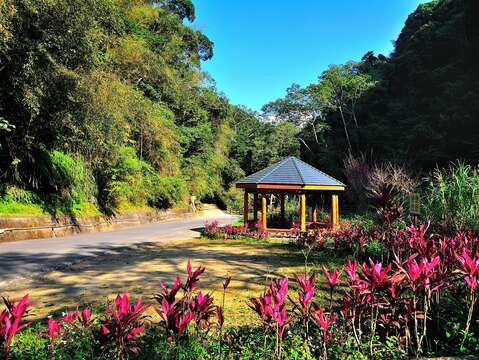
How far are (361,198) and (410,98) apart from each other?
51.3ft

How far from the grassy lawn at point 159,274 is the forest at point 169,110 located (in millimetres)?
4518

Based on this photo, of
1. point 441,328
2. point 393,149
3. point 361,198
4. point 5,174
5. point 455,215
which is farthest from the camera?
point 393,149

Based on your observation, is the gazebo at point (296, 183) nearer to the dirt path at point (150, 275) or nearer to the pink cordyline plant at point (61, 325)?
the dirt path at point (150, 275)

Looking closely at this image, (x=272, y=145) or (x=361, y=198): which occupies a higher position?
(x=272, y=145)

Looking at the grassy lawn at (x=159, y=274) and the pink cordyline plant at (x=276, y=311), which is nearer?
the pink cordyline plant at (x=276, y=311)

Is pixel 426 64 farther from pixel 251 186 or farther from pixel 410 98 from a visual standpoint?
pixel 251 186

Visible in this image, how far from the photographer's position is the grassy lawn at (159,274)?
4789 mm

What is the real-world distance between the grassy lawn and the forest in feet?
14.8

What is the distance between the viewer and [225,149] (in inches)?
1508

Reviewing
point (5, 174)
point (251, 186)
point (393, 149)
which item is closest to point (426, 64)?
point (393, 149)

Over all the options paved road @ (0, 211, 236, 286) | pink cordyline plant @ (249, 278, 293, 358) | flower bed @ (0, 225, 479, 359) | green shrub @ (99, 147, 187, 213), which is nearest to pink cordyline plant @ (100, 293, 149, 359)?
flower bed @ (0, 225, 479, 359)

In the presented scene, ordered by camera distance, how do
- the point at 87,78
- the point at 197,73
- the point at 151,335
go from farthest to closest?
the point at 197,73 → the point at 87,78 → the point at 151,335

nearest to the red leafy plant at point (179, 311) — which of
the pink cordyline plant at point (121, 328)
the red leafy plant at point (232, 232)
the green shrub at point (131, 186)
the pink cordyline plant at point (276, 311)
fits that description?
the pink cordyline plant at point (121, 328)

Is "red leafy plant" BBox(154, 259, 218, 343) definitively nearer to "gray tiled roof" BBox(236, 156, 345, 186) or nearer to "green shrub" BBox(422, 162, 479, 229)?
"green shrub" BBox(422, 162, 479, 229)
